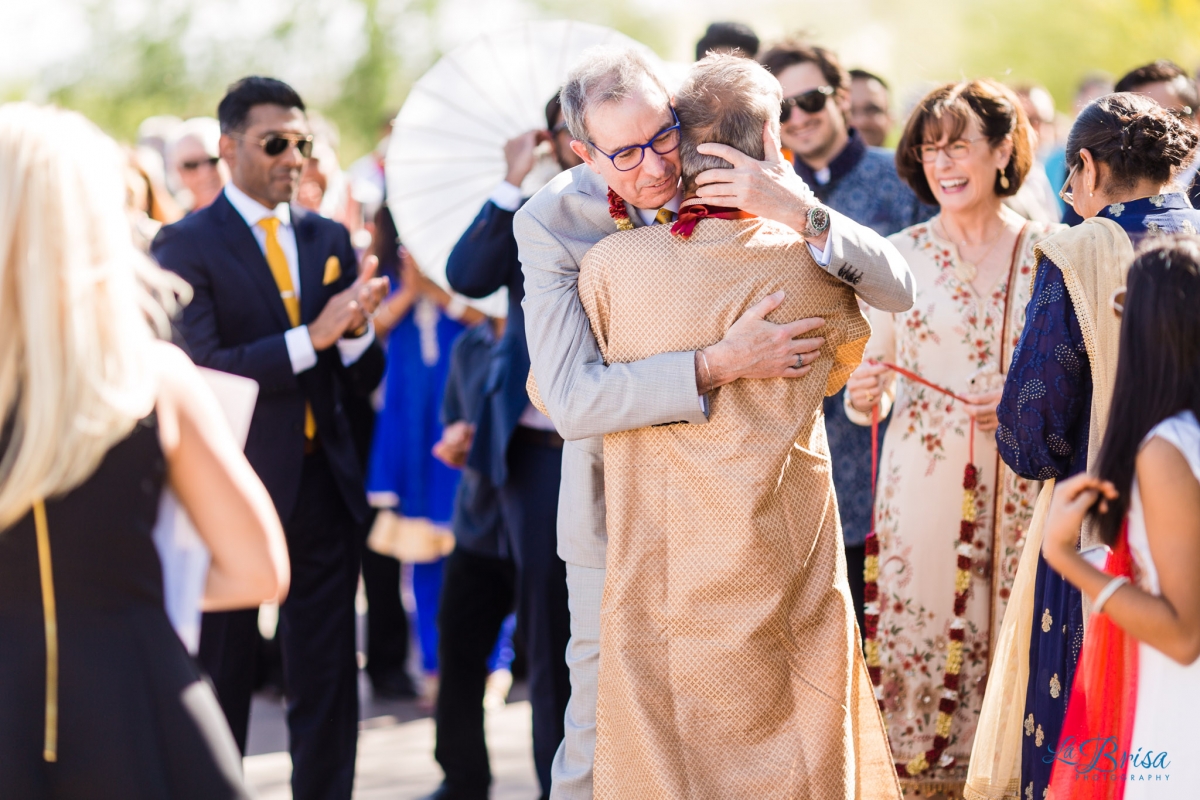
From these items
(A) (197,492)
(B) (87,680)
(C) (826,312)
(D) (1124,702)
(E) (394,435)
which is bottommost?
(E) (394,435)

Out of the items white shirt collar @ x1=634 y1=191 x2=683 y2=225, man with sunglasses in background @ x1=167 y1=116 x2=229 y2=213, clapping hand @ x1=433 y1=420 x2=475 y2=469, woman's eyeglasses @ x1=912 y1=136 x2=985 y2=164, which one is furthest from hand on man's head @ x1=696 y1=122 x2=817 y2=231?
man with sunglasses in background @ x1=167 y1=116 x2=229 y2=213

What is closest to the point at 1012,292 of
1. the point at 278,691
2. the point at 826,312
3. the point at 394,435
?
the point at 826,312

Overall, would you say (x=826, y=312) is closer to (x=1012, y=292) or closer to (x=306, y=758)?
(x=1012, y=292)

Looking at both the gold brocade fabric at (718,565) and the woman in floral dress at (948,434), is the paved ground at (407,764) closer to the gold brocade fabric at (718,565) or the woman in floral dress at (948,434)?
the woman in floral dress at (948,434)

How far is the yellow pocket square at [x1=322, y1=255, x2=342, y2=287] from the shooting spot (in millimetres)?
4367

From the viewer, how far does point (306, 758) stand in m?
4.21

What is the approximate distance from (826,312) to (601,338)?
52cm

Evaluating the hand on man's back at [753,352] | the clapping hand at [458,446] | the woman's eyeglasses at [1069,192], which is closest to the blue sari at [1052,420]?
A: the woman's eyeglasses at [1069,192]

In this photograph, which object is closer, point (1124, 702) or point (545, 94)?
point (1124, 702)

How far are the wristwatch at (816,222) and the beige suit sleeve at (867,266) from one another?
0.02 metres

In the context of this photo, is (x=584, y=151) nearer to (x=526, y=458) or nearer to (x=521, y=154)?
(x=521, y=154)

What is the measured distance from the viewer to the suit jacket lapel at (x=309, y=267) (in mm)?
4285

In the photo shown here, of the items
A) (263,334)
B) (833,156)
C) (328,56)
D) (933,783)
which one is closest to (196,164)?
(263,334)

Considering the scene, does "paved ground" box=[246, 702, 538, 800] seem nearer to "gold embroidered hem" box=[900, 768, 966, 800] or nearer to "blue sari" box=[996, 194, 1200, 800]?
"gold embroidered hem" box=[900, 768, 966, 800]
